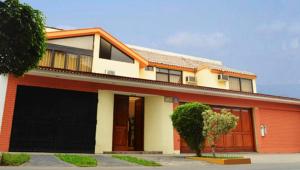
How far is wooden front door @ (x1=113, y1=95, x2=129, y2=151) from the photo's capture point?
15531 millimetres

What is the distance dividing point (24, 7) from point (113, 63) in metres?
12.4

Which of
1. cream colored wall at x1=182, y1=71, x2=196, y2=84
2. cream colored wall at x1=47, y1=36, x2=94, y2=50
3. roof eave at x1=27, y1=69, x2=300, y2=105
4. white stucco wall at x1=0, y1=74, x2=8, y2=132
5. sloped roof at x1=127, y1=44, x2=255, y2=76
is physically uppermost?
sloped roof at x1=127, y1=44, x2=255, y2=76

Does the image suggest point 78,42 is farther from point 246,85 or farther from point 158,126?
point 246,85

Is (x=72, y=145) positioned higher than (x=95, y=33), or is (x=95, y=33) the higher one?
(x=95, y=33)

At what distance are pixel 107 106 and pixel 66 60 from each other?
5.17m

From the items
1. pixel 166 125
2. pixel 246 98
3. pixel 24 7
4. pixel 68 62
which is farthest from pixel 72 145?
pixel 246 98

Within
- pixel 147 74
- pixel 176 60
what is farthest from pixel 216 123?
pixel 176 60

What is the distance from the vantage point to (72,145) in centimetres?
1357

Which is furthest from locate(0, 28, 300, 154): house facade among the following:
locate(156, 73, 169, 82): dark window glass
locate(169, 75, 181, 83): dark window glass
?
locate(169, 75, 181, 83): dark window glass

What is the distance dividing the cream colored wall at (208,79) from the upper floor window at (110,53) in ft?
24.4

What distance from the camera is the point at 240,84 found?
27.1 meters

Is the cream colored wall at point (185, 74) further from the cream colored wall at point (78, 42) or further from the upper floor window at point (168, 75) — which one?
the cream colored wall at point (78, 42)

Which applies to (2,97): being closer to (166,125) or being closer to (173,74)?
(166,125)

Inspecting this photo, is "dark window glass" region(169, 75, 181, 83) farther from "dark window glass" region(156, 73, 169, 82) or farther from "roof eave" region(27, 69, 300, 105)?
"roof eave" region(27, 69, 300, 105)
